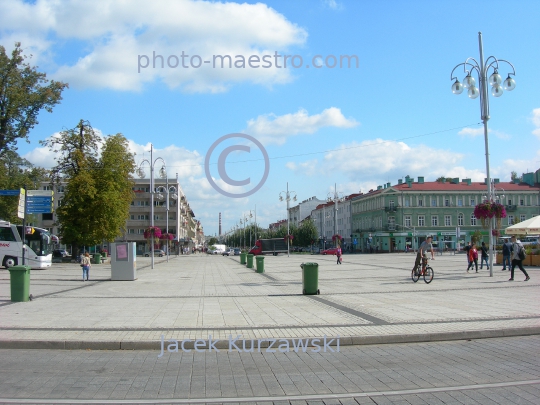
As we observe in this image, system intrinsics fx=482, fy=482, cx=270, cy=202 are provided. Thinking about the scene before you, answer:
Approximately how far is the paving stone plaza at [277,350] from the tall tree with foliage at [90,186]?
33.4 metres

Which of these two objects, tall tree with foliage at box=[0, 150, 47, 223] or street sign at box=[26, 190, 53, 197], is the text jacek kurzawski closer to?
street sign at box=[26, 190, 53, 197]

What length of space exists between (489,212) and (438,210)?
232ft

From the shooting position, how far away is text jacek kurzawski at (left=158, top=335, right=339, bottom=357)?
28.3 ft

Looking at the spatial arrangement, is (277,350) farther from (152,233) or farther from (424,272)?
(152,233)

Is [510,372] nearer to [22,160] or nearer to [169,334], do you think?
[169,334]

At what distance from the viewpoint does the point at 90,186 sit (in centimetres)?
4594

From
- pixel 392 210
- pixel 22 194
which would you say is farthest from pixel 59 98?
pixel 392 210

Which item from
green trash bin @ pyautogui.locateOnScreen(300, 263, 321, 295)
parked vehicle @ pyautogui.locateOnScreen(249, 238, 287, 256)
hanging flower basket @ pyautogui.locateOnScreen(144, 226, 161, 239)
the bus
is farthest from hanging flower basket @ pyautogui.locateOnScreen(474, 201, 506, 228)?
parked vehicle @ pyautogui.locateOnScreen(249, 238, 287, 256)

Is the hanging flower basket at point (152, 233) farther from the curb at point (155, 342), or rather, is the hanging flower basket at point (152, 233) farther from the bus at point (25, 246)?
the curb at point (155, 342)

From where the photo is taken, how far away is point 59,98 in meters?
42.7

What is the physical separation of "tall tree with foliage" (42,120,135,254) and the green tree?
6.57 meters

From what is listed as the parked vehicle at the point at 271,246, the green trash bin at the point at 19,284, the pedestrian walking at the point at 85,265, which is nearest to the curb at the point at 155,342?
the green trash bin at the point at 19,284

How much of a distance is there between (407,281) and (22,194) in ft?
52.4

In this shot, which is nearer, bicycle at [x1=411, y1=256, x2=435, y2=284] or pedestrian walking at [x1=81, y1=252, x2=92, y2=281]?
bicycle at [x1=411, y1=256, x2=435, y2=284]
